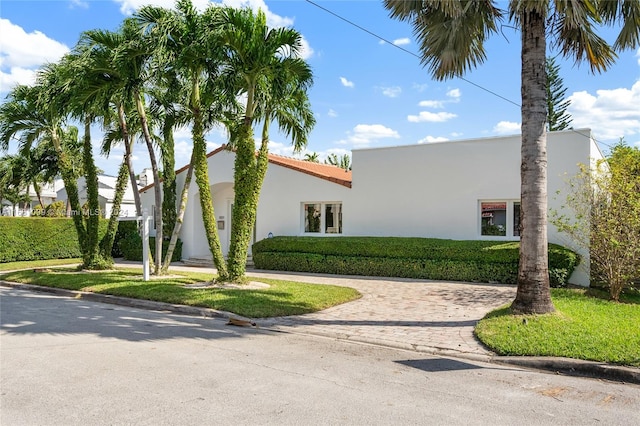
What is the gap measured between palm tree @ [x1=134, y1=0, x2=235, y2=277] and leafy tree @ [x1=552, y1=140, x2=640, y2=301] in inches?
346

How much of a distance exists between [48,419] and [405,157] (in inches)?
521

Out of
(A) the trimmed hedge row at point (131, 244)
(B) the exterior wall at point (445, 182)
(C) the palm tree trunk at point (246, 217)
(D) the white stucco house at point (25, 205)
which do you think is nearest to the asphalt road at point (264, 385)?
(C) the palm tree trunk at point (246, 217)

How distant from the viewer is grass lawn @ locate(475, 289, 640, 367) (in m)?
6.21

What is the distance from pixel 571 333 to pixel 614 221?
14.6 ft

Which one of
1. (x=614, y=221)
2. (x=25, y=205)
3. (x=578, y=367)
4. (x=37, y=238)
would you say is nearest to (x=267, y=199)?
(x=37, y=238)

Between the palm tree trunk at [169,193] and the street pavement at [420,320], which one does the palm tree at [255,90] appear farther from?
the palm tree trunk at [169,193]

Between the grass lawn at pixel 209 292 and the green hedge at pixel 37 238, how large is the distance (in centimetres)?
579

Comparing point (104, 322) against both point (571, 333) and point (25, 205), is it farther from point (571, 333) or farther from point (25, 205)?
point (25, 205)

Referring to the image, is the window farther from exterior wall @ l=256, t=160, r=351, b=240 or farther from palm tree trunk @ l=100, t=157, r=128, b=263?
palm tree trunk @ l=100, t=157, r=128, b=263

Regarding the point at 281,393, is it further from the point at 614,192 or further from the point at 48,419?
the point at 614,192

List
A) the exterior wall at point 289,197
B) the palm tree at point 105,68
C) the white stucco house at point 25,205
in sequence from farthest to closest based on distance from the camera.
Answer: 1. the white stucco house at point 25,205
2. the exterior wall at point 289,197
3. the palm tree at point 105,68

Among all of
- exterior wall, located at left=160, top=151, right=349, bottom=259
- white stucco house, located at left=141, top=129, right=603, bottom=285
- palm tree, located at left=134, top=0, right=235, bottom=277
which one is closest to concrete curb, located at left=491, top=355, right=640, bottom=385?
white stucco house, located at left=141, top=129, right=603, bottom=285

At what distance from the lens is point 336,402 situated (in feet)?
15.3

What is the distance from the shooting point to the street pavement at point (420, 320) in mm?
6219
